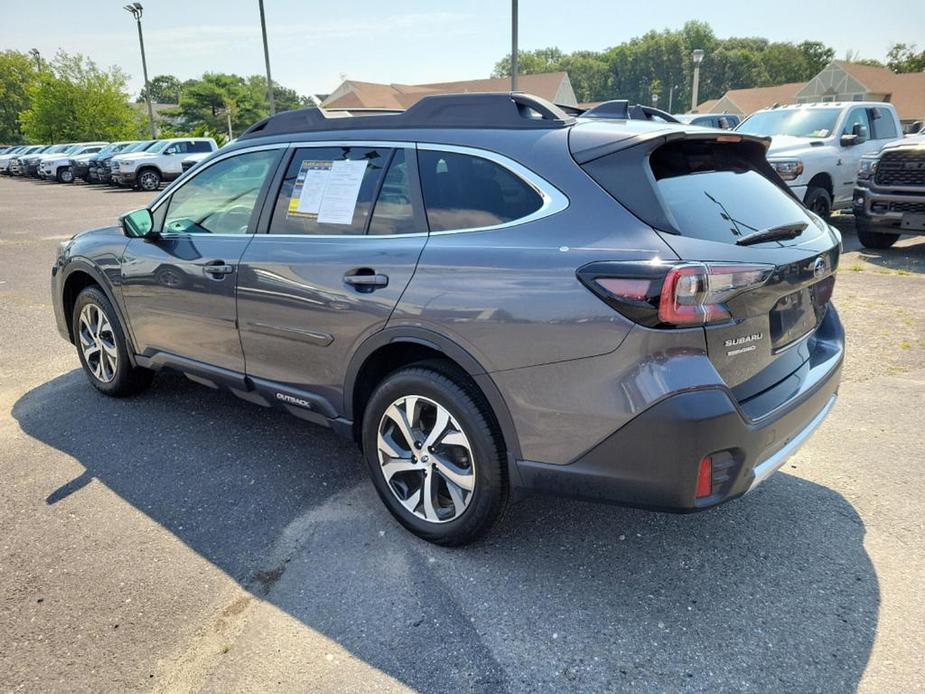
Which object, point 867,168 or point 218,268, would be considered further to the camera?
point 867,168

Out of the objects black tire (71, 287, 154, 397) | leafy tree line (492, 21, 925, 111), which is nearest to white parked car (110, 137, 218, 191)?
black tire (71, 287, 154, 397)

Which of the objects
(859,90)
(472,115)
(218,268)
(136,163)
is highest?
(859,90)

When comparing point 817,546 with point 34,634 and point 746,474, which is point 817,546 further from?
point 34,634

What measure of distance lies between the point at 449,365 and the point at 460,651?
107 cm

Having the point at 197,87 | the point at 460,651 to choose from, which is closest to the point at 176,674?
the point at 460,651

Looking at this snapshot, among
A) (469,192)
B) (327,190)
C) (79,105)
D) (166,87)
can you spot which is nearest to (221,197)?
(327,190)

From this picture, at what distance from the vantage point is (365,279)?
→ 2.98 m

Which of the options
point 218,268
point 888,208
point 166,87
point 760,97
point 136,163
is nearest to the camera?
point 218,268

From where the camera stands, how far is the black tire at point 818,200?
10.4 m

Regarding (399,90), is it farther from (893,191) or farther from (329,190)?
(329,190)

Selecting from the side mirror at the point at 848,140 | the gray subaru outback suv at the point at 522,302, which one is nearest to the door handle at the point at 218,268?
the gray subaru outback suv at the point at 522,302

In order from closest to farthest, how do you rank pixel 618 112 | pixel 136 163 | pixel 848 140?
pixel 618 112 < pixel 848 140 < pixel 136 163

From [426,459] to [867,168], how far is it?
8964 mm

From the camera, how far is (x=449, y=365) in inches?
112
